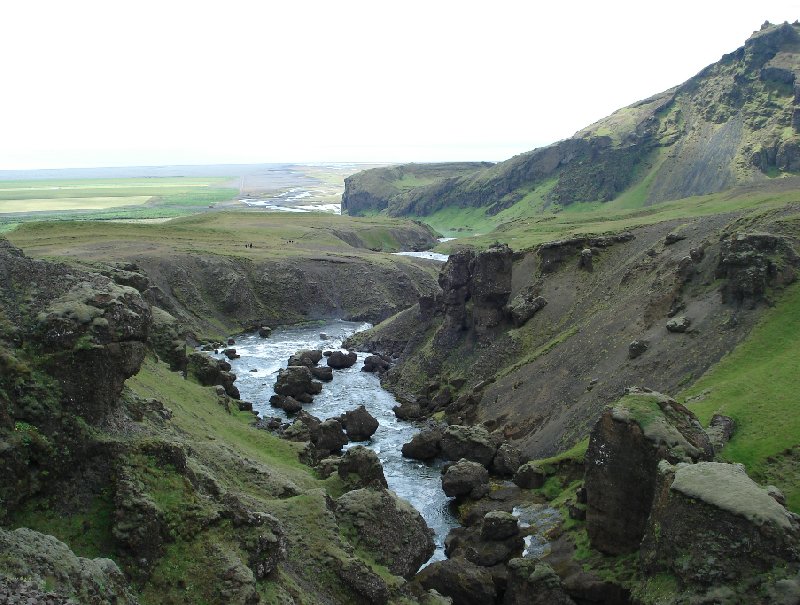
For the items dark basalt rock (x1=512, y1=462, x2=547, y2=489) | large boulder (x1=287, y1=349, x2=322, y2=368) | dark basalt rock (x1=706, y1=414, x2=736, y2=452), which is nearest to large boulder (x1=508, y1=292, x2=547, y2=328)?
large boulder (x1=287, y1=349, x2=322, y2=368)

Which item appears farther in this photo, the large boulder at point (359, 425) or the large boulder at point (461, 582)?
the large boulder at point (359, 425)

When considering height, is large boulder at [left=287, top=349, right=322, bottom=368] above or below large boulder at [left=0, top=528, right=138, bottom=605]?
below

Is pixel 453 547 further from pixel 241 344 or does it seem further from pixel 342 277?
pixel 342 277

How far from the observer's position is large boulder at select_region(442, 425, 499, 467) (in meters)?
58.0

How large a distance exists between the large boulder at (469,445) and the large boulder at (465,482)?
453cm

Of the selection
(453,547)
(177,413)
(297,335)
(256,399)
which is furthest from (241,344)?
Result: (453,547)

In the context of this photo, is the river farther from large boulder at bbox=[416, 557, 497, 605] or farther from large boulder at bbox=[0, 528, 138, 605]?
large boulder at bbox=[0, 528, 138, 605]

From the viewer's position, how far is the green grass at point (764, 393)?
132 ft

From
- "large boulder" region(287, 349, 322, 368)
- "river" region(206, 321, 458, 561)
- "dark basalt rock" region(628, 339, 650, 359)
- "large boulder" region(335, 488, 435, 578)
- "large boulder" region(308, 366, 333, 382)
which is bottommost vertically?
"river" region(206, 321, 458, 561)

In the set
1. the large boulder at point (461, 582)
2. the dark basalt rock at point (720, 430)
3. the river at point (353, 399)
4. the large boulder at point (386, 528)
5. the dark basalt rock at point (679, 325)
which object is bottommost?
the river at point (353, 399)

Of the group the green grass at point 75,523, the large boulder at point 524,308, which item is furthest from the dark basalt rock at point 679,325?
the green grass at point 75,523

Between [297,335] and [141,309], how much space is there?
8582 cm

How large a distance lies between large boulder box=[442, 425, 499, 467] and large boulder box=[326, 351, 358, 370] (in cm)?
3620

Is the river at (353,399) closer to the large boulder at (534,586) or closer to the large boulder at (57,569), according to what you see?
the large boulder at (534,586)
